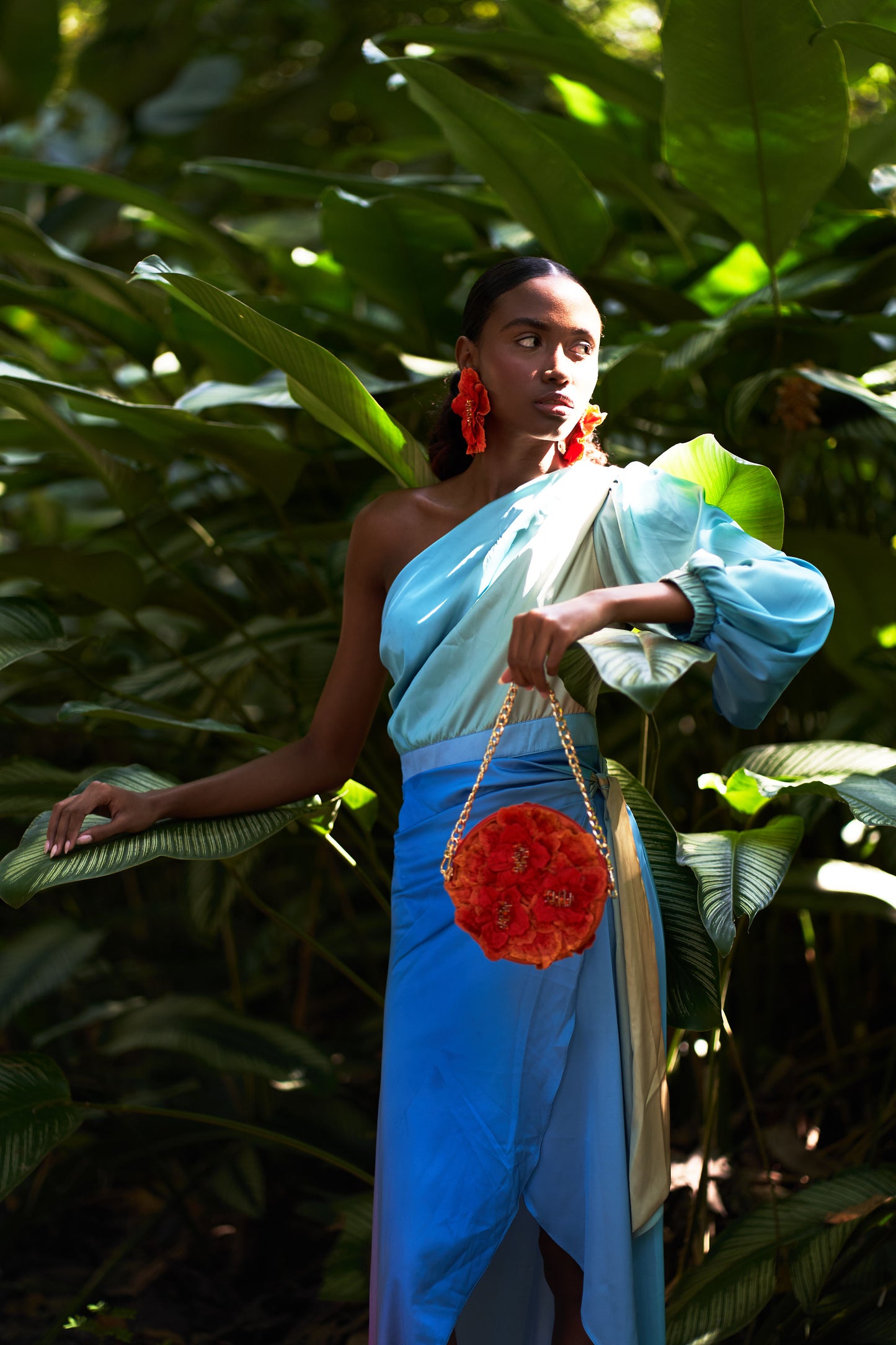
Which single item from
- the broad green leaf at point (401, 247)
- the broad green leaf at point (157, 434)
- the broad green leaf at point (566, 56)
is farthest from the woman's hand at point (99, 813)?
the broad green leaf at point (566, 56)

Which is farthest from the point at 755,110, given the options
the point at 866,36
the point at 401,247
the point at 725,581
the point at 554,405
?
the point at 725,581

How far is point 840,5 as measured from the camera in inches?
61.7

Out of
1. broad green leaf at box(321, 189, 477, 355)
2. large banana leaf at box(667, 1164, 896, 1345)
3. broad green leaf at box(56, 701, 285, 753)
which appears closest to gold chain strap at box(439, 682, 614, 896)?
broad green leaf at box(56, 701, 285, 753)

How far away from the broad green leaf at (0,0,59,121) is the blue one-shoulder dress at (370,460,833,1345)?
2829 mm

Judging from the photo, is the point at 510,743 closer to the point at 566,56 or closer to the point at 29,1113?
the point at 29,1113

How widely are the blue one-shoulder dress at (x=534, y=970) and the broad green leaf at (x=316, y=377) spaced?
25 cm

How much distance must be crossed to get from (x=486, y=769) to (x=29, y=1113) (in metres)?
0.69

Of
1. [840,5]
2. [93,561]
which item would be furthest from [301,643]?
[840,5]

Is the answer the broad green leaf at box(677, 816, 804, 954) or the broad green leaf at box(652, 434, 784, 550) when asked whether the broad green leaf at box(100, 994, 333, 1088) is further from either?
the broad green leaf at box(652, 434, 784, 550)

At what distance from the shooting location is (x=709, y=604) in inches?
33.6

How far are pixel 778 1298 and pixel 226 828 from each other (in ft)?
3.10

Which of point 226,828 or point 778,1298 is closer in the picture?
point 226,828

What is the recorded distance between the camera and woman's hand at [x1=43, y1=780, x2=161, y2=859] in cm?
104

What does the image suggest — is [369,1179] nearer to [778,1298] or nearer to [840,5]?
[778,1298]
